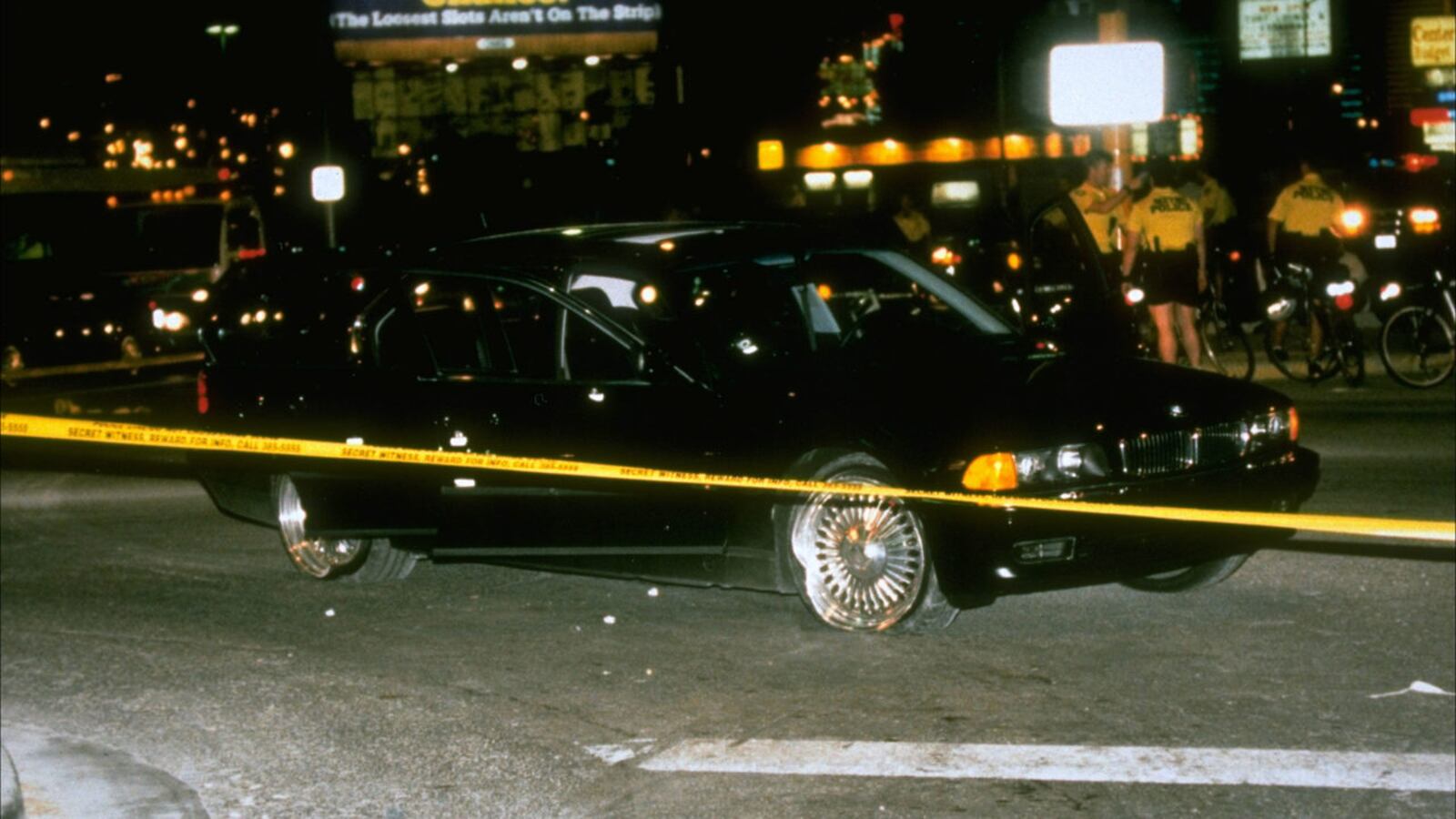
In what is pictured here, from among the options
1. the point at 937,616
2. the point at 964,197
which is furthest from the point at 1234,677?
the point at 964,197

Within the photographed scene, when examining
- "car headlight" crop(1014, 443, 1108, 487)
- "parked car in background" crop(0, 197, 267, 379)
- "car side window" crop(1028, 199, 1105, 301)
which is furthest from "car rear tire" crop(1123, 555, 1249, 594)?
"parked car in background" crop(0, 197, 267, 379)

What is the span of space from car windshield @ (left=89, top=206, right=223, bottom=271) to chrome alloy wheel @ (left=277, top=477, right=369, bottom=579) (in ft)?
55.5

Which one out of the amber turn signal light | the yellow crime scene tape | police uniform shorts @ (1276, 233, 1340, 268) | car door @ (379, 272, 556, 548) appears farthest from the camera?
police uniform shorts @ (1276, 233, 1340, 268)

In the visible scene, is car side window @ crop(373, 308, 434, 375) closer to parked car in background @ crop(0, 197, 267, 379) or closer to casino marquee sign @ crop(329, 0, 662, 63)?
parked car in background @ crop(0, 197, 267, 379)

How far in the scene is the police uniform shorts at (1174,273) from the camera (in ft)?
50.9

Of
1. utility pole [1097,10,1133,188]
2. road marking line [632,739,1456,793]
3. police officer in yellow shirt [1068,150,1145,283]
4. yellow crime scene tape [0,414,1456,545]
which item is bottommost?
road marking line [632,739,1456,793]

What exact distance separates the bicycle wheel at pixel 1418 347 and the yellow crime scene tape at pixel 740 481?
6.41 meters

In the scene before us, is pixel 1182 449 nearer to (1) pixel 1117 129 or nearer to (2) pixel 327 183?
(1) pixel 1117 129

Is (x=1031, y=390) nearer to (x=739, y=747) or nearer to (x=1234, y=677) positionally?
(x=1234, y=677)

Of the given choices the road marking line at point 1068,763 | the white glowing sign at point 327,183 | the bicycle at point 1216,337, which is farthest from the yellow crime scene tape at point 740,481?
the white glowing sign at point 327,183

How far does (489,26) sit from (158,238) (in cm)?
1543

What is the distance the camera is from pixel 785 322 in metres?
8.30

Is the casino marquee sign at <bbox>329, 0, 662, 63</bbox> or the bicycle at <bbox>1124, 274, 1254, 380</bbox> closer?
the bicycle at <bbox>1124, 274, 1254, 380</bbox>

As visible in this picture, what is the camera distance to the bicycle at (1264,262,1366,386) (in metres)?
16.1
